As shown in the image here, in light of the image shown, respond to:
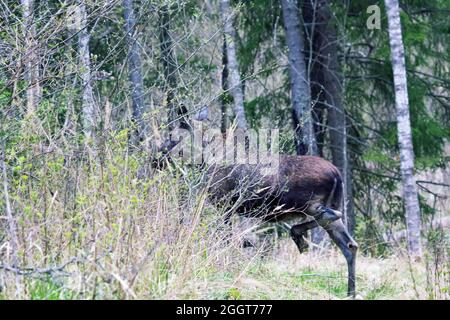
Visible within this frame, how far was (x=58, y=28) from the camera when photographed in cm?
836

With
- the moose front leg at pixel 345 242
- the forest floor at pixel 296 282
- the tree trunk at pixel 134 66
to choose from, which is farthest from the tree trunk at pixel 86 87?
the moose front leg at pixel 345 242

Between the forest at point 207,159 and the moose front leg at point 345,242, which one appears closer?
the forest at point 207,159

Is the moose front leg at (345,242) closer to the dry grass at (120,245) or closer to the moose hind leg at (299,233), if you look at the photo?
the dry grass at (120,245)

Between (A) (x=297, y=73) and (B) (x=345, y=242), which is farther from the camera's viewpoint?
(A) (x=297, y=73)

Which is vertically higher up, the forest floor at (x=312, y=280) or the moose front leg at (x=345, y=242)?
the moose front leg at (x=345, y=242)

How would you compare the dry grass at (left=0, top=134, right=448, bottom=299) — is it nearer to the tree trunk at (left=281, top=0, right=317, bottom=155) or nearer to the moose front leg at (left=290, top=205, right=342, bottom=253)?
the moose front leg at (left=290, top=205, right=342, bottom=253)

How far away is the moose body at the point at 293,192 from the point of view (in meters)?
9.58

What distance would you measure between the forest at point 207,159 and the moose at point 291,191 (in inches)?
0.9

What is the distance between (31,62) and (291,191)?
3.35 meters

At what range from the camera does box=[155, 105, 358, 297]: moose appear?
9578mm

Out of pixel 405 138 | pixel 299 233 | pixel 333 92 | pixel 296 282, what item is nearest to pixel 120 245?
pixel 296 282

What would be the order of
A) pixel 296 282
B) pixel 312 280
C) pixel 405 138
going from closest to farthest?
pixel 296 282, pixel 312 280, pixel 405 138

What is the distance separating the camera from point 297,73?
14.1m

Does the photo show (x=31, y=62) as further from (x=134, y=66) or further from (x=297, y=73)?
(x=297, y=73)
